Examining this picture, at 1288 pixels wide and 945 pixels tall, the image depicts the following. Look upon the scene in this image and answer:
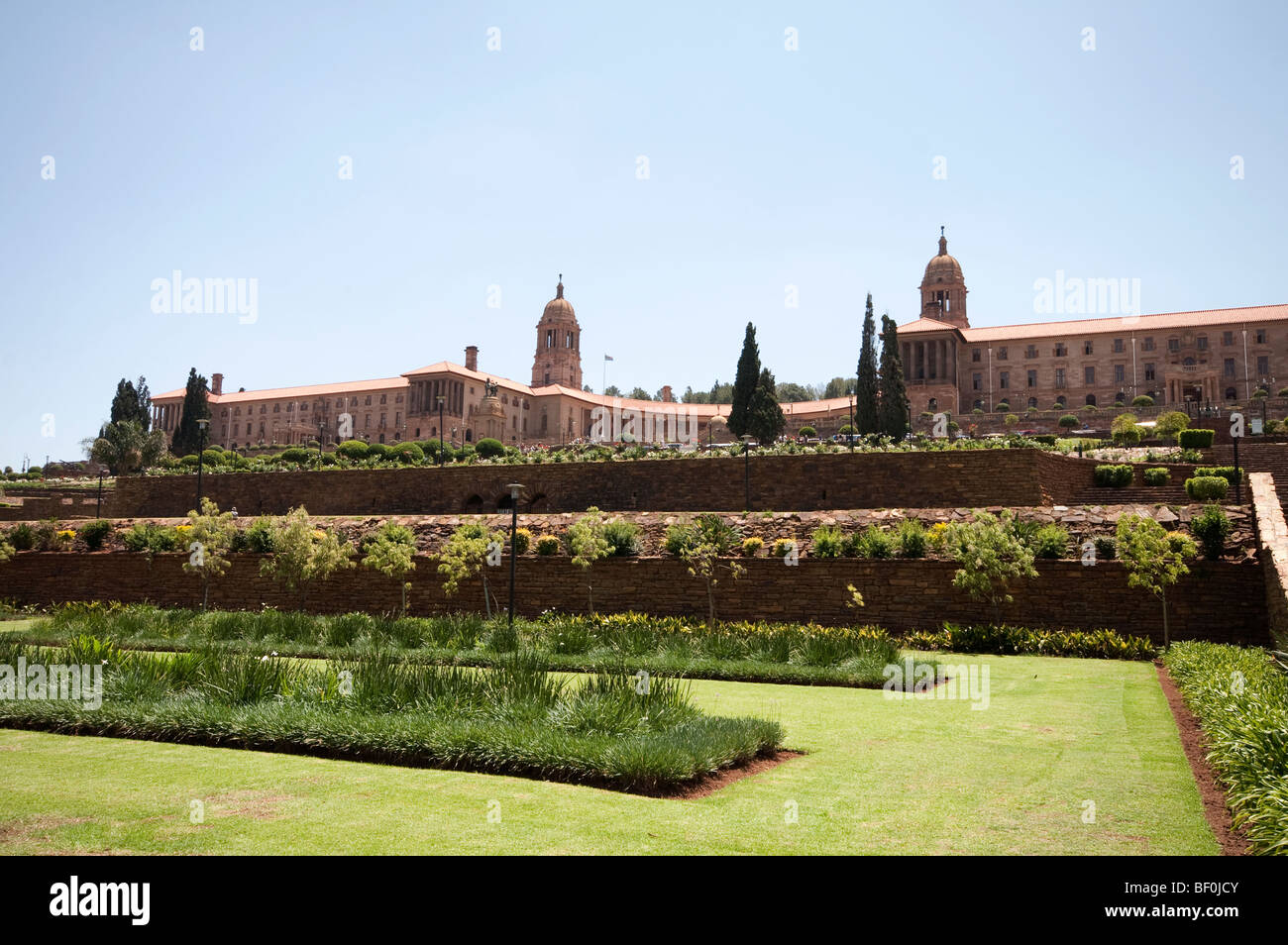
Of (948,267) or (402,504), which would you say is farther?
(948,267)

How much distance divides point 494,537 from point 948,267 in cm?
7495

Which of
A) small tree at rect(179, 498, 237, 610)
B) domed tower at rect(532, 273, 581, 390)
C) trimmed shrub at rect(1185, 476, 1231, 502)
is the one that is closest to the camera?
trimmed shrub at rect(1185, 476, 1231, 502)

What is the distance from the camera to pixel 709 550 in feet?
60.7

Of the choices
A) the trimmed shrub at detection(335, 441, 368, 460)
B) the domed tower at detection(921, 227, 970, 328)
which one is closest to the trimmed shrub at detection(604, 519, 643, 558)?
the trimmed shrub at detection(335, 441, 368, 460)

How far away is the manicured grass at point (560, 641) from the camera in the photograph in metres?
13.4

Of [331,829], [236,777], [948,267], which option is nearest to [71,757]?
[236,777]

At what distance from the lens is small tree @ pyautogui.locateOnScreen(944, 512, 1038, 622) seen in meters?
15.9

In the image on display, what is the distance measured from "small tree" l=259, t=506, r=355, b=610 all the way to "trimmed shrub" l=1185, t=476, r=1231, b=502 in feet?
68.7

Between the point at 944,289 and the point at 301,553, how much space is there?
7732 cm

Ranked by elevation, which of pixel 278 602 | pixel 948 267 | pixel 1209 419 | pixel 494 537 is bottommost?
pixel 278 602

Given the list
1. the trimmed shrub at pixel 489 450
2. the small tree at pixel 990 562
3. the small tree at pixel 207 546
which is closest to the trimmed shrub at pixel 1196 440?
the small tree at pixel 990 562

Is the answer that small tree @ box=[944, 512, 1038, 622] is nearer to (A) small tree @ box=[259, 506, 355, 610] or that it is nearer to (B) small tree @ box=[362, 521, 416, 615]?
(B) small tree @ box=[362, 521, 416, 615]

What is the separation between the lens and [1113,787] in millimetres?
6648
